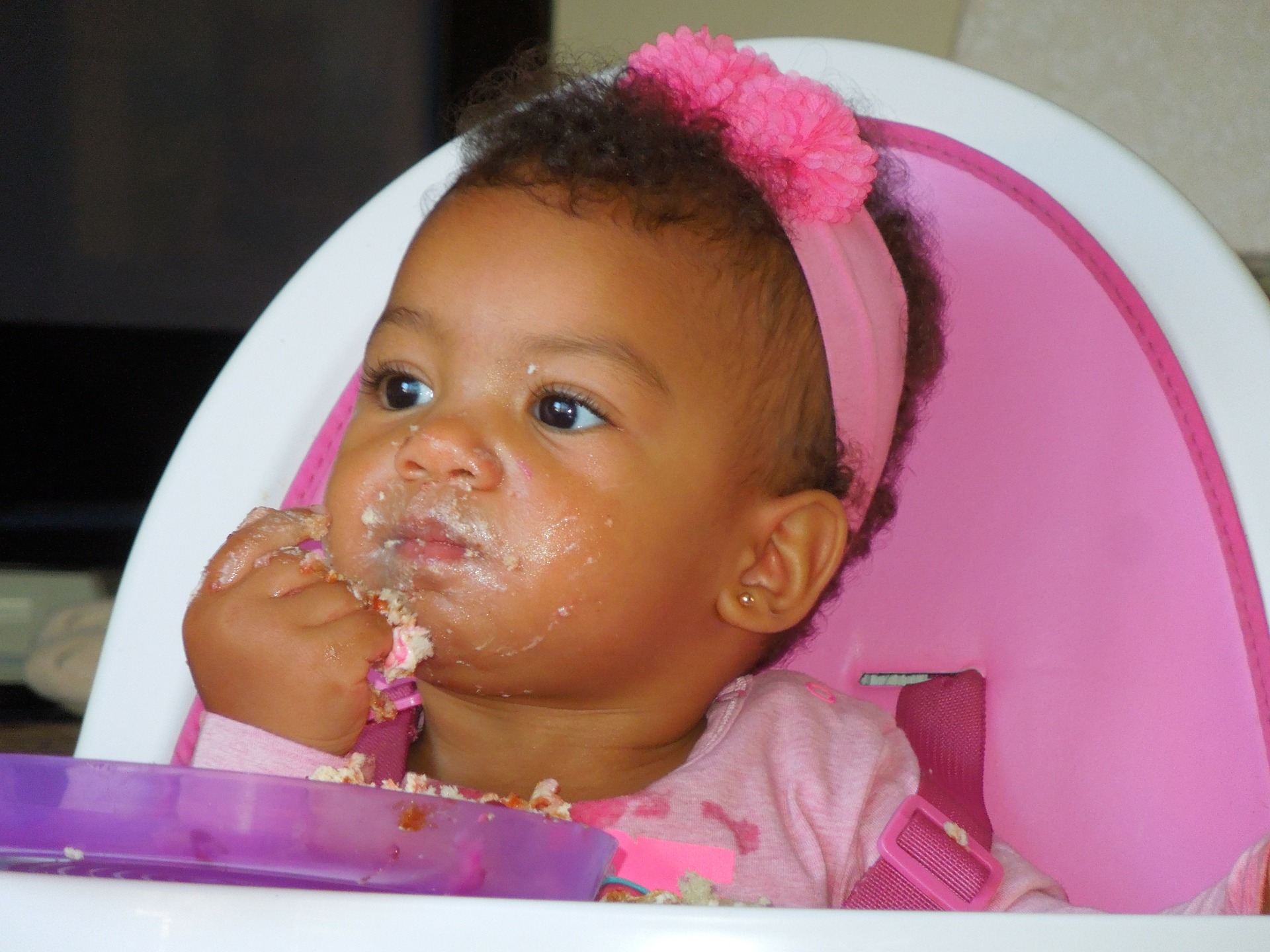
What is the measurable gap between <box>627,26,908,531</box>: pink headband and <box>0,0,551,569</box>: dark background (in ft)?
2.42

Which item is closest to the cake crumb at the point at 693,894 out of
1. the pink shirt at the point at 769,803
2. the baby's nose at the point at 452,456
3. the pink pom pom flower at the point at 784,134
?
the pink shirt at the point at 769,803

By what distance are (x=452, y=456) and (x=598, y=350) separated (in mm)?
92

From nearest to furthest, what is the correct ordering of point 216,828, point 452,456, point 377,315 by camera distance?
point 216,828, point 452,456, point 377,315

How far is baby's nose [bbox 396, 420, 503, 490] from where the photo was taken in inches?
24.4

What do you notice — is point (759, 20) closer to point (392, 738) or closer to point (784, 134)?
point (784, 134)

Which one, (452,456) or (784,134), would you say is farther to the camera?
(784,134)

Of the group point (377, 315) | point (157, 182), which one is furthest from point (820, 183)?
point (157, 182)

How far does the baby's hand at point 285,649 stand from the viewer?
2.08ft

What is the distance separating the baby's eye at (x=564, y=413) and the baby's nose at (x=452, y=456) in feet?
0.13

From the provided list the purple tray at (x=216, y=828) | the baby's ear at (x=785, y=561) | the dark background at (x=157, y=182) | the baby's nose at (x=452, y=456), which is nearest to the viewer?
the purple tray at (x=216, y=828)

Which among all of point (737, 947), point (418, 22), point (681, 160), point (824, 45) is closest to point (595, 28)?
point (418, 22)

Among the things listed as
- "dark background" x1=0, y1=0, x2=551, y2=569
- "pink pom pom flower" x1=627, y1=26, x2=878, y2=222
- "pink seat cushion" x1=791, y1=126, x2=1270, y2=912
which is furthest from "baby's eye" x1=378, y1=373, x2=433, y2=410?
"dark background" x1=0, y1=0, x2=551, y2=569

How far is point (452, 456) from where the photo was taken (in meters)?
0.62

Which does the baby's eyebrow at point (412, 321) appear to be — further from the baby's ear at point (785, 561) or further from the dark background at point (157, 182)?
the dark background at point (157, 182)
